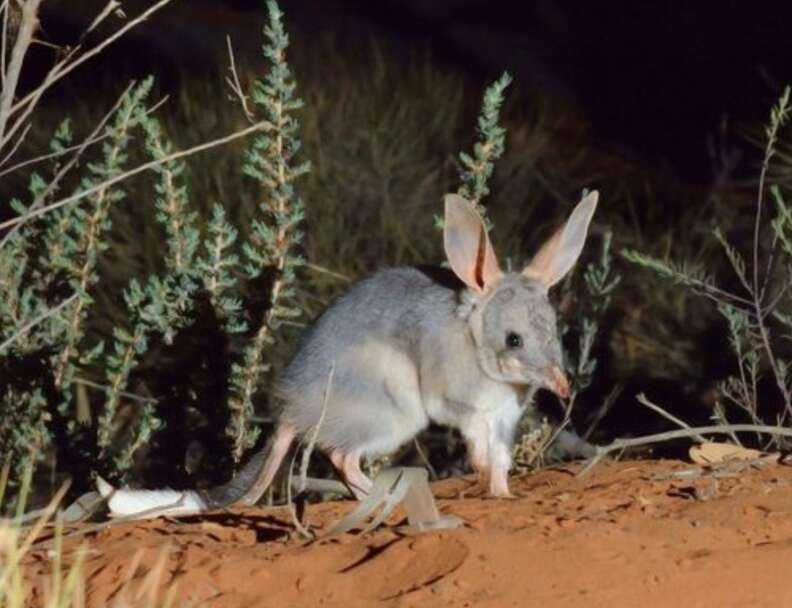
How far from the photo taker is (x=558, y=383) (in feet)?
17.9

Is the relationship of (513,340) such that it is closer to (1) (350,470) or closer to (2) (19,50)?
(1) (350,470)

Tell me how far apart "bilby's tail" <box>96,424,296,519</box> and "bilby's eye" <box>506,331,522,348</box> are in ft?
2.26

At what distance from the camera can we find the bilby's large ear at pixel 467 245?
548 cm

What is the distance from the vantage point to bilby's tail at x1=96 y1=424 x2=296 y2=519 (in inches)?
205

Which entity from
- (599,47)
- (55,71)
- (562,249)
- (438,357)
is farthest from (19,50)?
(599,47)

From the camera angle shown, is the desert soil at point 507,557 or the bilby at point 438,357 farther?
the bilby at point 438,357

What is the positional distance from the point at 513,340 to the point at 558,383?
0.20m

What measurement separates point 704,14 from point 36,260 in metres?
7.37

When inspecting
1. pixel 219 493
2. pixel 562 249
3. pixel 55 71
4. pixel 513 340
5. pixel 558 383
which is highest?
pixel 55 71

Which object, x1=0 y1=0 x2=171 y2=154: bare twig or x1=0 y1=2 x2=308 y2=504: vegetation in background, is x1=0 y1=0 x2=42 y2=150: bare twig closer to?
x1=0 y1=0 x2=171 y2=154: bare twig

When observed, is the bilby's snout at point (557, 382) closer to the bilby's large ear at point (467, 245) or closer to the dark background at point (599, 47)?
the bilby's large ear at point (467, 245)

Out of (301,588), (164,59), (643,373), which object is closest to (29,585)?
(301,588)

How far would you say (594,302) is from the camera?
268 inches

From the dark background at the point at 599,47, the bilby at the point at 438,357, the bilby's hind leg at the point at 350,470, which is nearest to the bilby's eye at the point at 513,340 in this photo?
the bilby at the point at 438,357
